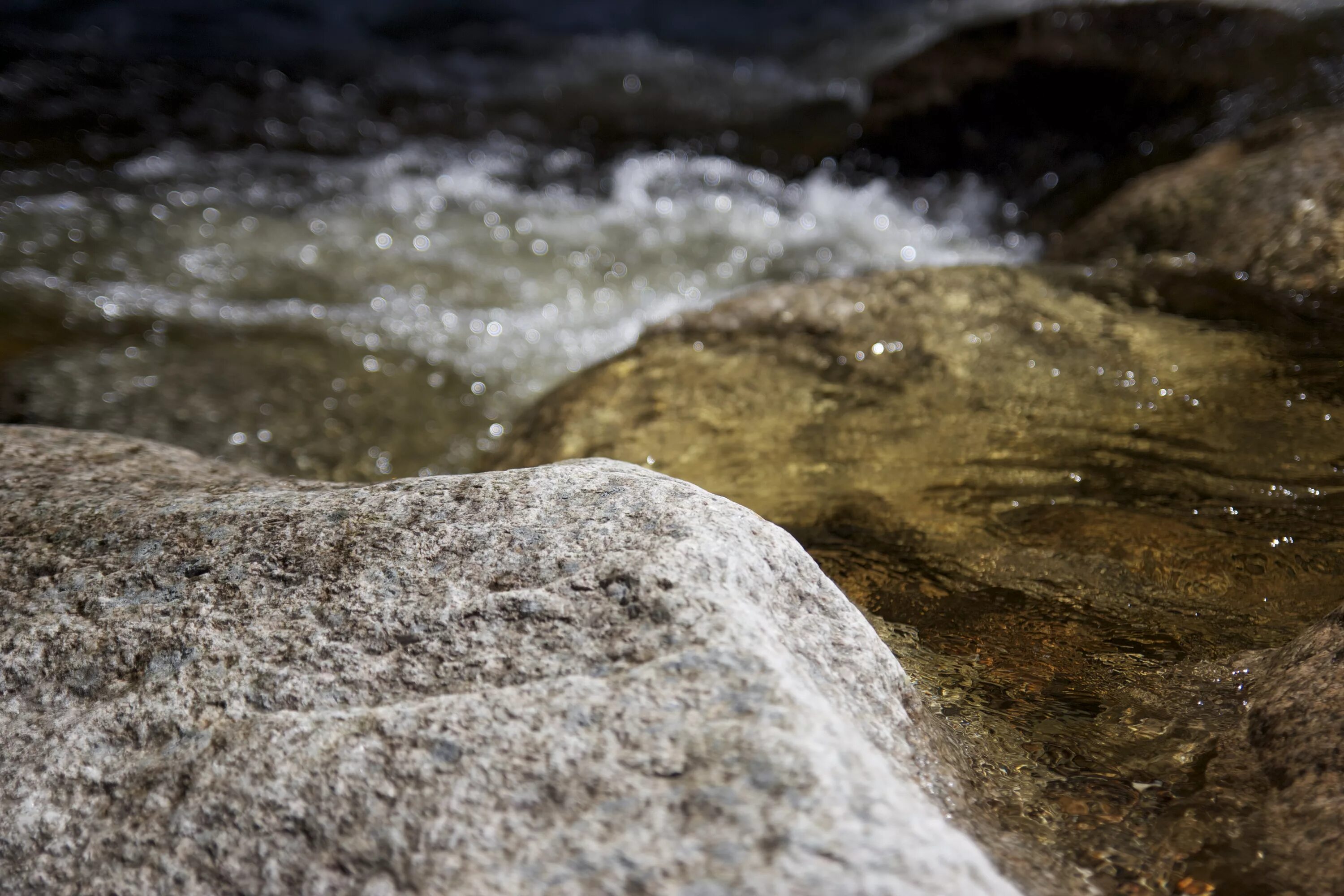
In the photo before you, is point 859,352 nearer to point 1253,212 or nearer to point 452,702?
point 1253,212

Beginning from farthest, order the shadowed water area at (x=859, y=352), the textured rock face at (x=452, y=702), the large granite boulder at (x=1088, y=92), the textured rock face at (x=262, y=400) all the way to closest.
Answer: the large granite boulder at (x=1088, y=92)
the textured rock face at (x=262, y=400)
the shadowed water area at (x=859, y=352)
the textured rock face at (x=452, y=702)

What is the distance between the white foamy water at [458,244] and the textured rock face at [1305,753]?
2.74 meters

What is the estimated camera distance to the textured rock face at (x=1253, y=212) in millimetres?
3076

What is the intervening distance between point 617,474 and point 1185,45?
4.96 metres

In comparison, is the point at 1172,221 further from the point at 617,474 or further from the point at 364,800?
the point at 364,800

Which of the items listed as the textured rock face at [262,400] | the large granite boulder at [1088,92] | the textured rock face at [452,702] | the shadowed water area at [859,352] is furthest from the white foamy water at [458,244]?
the textured rock face at [452,702]

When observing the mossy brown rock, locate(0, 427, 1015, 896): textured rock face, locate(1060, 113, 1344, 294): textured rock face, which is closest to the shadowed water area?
the mossy brown rock

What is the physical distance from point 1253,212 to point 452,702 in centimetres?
346

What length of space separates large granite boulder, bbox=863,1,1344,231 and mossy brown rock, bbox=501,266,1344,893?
196cm

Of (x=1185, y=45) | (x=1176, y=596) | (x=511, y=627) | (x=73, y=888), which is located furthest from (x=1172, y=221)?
(x=73, y=888)

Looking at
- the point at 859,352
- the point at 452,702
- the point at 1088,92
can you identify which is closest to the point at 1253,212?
the point at 859,352

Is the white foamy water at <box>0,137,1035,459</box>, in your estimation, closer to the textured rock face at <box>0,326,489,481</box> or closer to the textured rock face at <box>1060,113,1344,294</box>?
the textured rock face at <box>0,326,489,481</box>

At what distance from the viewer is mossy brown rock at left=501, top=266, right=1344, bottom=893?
4.79ft

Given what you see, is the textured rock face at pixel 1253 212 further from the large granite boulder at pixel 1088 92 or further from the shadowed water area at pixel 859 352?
the large granite boulder at pixel 1088 92
